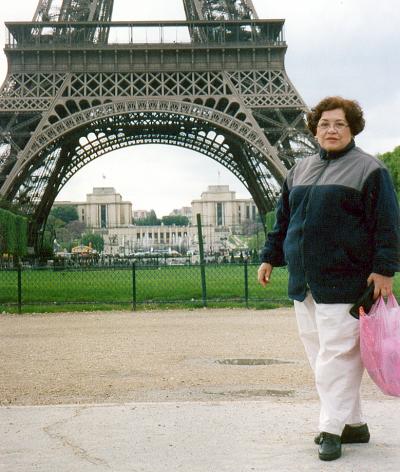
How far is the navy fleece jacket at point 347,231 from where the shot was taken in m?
4.30

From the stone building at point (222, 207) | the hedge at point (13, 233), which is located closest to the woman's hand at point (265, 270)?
the hedge at point (13, 233)

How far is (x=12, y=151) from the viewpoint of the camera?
A: 128ft

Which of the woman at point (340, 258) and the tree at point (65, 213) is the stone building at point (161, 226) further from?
the woman at point (340, 258)

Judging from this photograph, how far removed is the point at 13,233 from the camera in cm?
4316

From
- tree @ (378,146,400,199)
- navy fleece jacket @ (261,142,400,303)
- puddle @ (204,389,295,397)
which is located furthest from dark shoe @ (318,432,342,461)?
tree @ (378,146,400,199)

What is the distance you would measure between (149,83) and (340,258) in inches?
1454

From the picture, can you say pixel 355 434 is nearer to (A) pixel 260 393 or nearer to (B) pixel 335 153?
(B) pixel 335 153

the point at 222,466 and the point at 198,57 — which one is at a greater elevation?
the point at 198,57

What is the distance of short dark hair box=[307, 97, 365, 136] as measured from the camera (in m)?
4.55

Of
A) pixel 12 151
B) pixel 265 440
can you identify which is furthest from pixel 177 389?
pixel 12 151

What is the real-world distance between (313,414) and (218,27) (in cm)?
3749

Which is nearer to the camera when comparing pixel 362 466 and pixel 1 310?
pixel 362 466

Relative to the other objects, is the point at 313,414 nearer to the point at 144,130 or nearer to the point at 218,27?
the point at 218,27

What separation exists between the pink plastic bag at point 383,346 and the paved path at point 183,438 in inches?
15.7
